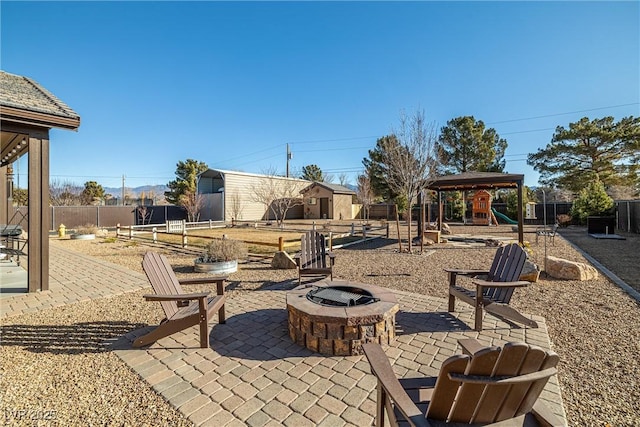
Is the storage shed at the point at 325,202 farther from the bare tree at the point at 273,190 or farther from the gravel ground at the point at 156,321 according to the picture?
the gravel ground at the point at 156,321

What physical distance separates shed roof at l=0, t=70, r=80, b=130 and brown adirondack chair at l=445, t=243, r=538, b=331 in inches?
279

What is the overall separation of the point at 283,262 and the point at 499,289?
4818 millimetres

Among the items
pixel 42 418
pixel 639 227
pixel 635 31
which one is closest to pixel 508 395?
pixel 42 418

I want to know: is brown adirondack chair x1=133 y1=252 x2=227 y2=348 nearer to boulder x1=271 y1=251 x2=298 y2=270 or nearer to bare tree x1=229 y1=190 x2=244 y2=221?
boulder x1=271 y1=251 x2=298 y2=270

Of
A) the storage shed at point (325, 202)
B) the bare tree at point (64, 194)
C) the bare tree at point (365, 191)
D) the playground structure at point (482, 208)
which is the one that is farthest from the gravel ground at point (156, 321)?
the bare tree at point (64, 194)

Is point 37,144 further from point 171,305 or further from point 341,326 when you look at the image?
point 341,326

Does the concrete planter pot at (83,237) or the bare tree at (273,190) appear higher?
the bare tree at (273,190)

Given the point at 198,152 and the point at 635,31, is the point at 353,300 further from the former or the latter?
the point at 198,152

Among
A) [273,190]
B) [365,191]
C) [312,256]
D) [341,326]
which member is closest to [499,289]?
[341,326]

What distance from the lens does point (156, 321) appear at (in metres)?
3.94

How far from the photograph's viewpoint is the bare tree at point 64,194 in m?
26.3

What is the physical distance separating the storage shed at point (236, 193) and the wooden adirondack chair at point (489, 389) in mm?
24286

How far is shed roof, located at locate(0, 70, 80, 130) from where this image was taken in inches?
187

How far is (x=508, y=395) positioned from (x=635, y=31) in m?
11.8
